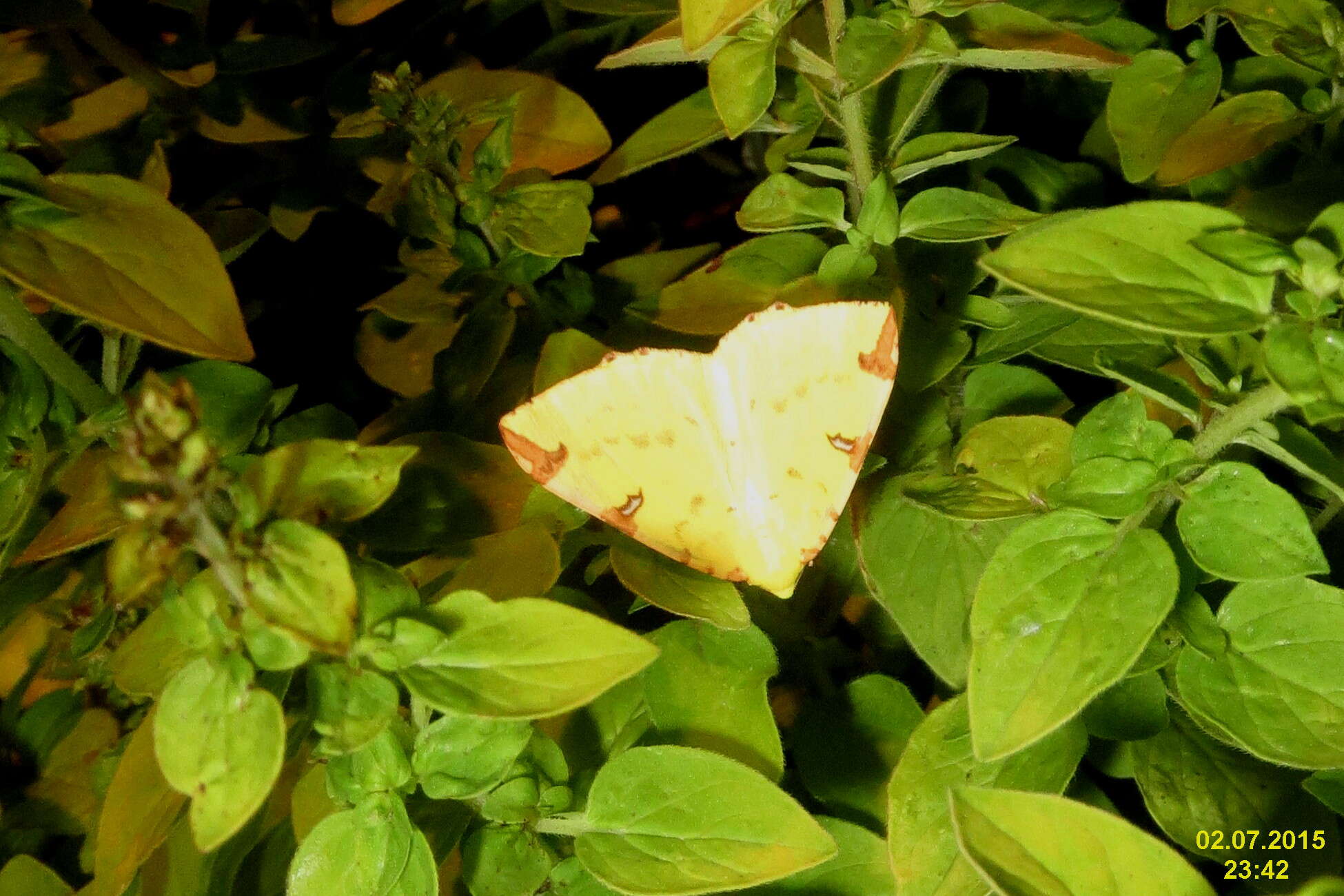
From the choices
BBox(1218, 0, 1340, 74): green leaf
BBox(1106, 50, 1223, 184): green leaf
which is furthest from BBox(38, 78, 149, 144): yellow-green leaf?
BBox(1218, 0, 1340, 74): green leaf

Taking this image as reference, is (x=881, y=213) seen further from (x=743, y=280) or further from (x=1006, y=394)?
(x=1006, y=394)

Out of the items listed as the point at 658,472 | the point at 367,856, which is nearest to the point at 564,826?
the point at 367,856

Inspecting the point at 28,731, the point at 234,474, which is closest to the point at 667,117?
the point at 234,474

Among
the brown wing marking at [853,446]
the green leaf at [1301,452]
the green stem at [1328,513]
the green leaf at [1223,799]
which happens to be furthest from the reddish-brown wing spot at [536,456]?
the green stem at [1328,513]

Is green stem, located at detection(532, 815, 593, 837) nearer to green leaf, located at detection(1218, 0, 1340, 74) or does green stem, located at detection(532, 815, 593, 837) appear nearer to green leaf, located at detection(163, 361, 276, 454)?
green leaf, located at detection(163, 361, 276, 454)

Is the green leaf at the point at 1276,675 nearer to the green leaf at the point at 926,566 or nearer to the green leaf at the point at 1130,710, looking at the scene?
the green leaf at the point at 1130,710

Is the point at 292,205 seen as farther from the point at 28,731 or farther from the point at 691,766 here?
the point at 691,766
